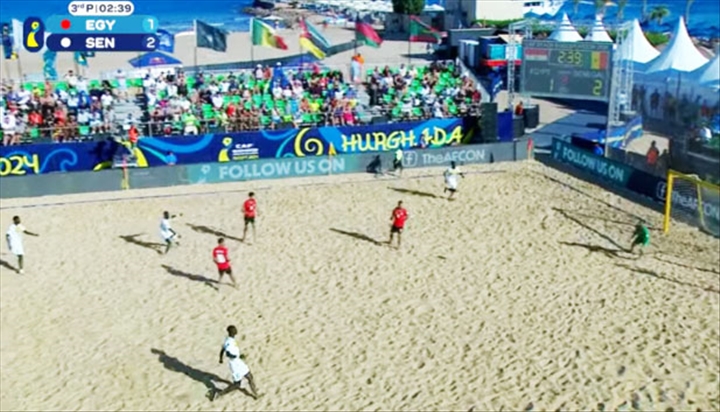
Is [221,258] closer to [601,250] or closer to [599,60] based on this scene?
[601,250]

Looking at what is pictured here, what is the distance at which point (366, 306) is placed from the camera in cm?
1459

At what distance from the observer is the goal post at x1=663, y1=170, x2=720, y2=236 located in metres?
18.3

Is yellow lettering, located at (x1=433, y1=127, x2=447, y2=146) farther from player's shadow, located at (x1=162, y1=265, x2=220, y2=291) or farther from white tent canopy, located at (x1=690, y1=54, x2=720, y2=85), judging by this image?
player's shadow, located at (x1=162, y1=265, x2=220, y2=291)

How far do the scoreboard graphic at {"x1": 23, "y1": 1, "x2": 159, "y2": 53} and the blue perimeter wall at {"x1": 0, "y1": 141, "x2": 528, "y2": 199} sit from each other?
13.9 feet

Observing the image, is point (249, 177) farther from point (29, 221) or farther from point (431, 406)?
point (431, 406)

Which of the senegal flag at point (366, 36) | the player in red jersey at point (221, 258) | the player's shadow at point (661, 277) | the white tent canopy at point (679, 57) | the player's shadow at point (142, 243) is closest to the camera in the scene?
the player in red jersey at point (221, 258)

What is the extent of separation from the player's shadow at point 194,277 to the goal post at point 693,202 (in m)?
Result: 10.3

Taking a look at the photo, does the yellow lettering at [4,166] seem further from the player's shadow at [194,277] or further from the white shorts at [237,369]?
the white shorts at [237,369]

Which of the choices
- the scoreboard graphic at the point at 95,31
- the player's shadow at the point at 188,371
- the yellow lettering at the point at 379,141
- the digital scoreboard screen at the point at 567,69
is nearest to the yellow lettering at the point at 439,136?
the yellow lettering at the point at 379,141

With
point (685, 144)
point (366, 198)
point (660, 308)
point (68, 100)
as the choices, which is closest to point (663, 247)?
point (660, 308)

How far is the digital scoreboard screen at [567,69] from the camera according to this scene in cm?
2400

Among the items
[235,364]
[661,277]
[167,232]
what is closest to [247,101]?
[167,232]

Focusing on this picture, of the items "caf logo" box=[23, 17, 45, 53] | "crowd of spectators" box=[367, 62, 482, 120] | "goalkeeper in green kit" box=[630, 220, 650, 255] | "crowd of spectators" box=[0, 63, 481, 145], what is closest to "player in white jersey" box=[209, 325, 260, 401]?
"goalkeeper in green kit" box=[630, 220, 650, 255]

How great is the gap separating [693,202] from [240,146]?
1239 centimetres
